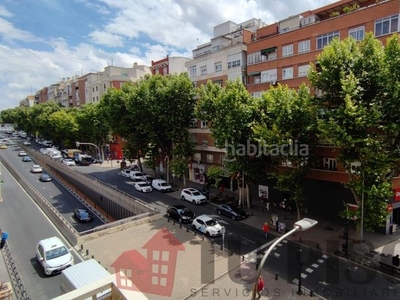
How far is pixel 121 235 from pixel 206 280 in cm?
962

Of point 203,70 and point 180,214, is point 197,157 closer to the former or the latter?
point 203,70

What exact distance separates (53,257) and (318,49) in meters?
29.2

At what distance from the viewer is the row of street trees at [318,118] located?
17859 millimetres

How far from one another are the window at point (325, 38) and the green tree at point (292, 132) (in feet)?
27.8

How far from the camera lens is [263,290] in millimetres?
15844

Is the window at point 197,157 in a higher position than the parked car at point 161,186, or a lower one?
higher

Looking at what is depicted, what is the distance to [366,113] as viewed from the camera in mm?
17594

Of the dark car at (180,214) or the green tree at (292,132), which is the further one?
the dark car at (180,214)

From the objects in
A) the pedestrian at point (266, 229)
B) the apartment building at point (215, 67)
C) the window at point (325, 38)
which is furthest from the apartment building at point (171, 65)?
the pedestrian at point (266, 229)

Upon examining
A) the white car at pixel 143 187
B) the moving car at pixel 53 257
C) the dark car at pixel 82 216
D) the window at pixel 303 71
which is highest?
the window at pixel 303 71

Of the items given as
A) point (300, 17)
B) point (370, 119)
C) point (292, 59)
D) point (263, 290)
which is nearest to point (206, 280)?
point (263, 290)

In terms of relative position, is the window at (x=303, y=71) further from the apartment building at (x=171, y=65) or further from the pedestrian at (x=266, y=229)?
the apartment building at (x=171, y=65)

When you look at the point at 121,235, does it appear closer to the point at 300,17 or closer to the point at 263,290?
the point at 263,290

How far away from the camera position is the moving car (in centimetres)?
1850
